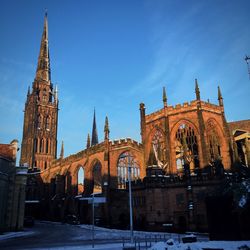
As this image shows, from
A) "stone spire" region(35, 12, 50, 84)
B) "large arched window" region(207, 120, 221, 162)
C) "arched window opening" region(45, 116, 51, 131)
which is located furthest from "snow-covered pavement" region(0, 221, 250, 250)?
"stone spire" region(35, 12, 50, 84)

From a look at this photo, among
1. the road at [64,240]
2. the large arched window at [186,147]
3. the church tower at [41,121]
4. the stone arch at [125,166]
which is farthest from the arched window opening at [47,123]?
the road at [64,240]

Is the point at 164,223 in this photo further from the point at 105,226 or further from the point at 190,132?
the point at 190,132

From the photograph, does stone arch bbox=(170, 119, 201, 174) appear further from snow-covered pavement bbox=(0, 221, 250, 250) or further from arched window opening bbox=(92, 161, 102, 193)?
arched window opening bbox=(92, 161, 102, 193)

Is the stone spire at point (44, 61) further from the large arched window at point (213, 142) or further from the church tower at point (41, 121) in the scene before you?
the large arched window at point (213, 142)

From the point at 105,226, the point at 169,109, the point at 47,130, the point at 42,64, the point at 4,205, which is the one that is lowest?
the point at 105,226

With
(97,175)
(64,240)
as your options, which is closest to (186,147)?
(97,175)

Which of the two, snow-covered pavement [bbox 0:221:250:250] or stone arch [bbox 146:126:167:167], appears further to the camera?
stone arch [bbox 146:126:167:167]

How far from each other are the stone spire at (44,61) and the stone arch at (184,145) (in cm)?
5780

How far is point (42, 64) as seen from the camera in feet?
295

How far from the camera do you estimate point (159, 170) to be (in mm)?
36000

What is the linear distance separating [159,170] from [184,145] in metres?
5.70

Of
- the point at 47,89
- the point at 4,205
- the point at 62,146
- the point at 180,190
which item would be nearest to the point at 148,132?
the point at 180,190

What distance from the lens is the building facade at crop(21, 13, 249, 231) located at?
110ft

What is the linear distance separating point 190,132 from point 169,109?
5.04 meters
